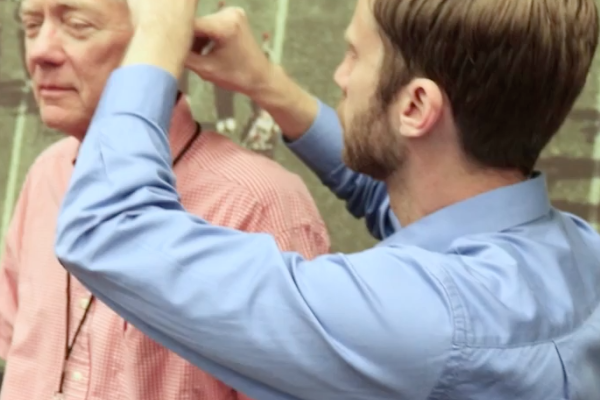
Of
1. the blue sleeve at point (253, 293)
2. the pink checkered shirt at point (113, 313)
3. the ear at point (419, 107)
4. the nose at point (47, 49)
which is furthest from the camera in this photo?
the nose at point (47, 49)

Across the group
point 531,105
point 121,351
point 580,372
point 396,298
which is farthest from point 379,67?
point 121,351

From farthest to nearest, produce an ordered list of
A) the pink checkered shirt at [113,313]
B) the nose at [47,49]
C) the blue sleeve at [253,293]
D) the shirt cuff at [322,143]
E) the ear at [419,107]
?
1. the shirt cuff at [322,143]
2. the nose at [47,49]
3. the pink checkered shirt at [113,313]
4. the ear at [419,107]
5. the blue sleeve at [253,293]

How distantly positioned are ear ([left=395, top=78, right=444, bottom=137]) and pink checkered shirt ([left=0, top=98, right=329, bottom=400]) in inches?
10.9

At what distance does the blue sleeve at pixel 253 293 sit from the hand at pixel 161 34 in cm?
11

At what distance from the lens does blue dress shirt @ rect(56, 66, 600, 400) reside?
74 centimetres

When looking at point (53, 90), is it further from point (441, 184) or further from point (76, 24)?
point (441, 184)

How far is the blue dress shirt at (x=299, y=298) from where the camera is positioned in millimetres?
743

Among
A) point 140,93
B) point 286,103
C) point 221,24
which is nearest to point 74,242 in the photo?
point 140,93

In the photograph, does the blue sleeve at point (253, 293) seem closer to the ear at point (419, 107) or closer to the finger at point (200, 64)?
the ear at point (419, 107)

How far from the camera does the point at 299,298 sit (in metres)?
0.75

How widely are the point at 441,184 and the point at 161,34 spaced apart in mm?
376

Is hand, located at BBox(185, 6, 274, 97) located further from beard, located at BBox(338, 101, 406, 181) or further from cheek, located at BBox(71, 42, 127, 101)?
beard, located at BBox(338, 101, 406, 181)

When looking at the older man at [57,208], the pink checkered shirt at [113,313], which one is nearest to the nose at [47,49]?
the older man at [57,208]

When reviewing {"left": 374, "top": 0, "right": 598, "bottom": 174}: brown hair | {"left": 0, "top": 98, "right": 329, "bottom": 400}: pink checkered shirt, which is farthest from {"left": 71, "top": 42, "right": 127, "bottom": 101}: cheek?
{"left": 374, "top": 0, "right": 598, "bottom": 174}: brown hair
